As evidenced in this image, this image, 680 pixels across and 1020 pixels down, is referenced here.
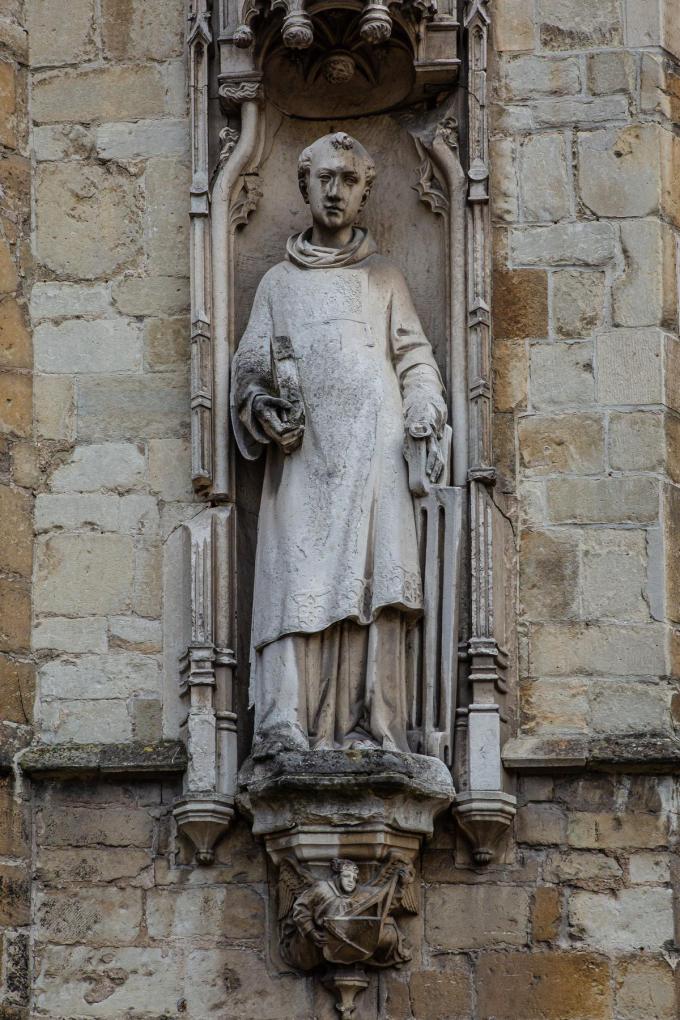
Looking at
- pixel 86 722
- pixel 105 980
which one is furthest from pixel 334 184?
pixel 105 980

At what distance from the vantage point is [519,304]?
10016 mm

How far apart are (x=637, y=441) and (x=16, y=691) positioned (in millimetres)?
2391

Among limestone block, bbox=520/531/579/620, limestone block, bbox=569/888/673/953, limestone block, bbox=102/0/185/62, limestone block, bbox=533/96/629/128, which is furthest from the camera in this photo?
limestone block, bbox=102/0/185/62

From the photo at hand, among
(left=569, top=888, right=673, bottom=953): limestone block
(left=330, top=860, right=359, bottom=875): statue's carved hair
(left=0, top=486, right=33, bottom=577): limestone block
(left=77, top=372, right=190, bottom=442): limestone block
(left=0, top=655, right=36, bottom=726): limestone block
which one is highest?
(left=77, top=372, right=190, bottom=442): limestone block

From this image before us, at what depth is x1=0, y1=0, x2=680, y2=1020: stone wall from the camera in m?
9.40

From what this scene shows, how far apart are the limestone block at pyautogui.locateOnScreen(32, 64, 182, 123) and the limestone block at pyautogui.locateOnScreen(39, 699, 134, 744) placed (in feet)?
7.34

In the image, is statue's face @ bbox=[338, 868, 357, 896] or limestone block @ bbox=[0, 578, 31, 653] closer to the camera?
statue's face @ bbox=[338, 868, 357, 896]

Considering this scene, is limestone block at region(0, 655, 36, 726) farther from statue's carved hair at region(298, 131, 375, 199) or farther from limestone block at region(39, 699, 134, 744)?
statue's carved hair at region(298, 131, 375, 199)

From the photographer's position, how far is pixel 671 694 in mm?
9578

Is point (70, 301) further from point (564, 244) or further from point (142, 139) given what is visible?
point (564, 244)

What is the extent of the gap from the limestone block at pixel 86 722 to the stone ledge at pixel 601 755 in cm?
137

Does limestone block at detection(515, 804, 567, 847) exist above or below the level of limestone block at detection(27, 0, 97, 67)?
below

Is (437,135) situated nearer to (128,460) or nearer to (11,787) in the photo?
(128,460)

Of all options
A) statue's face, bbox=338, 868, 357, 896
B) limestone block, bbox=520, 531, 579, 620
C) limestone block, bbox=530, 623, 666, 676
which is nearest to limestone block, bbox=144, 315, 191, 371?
limestone block, bbox=520, 531, 579, 620
